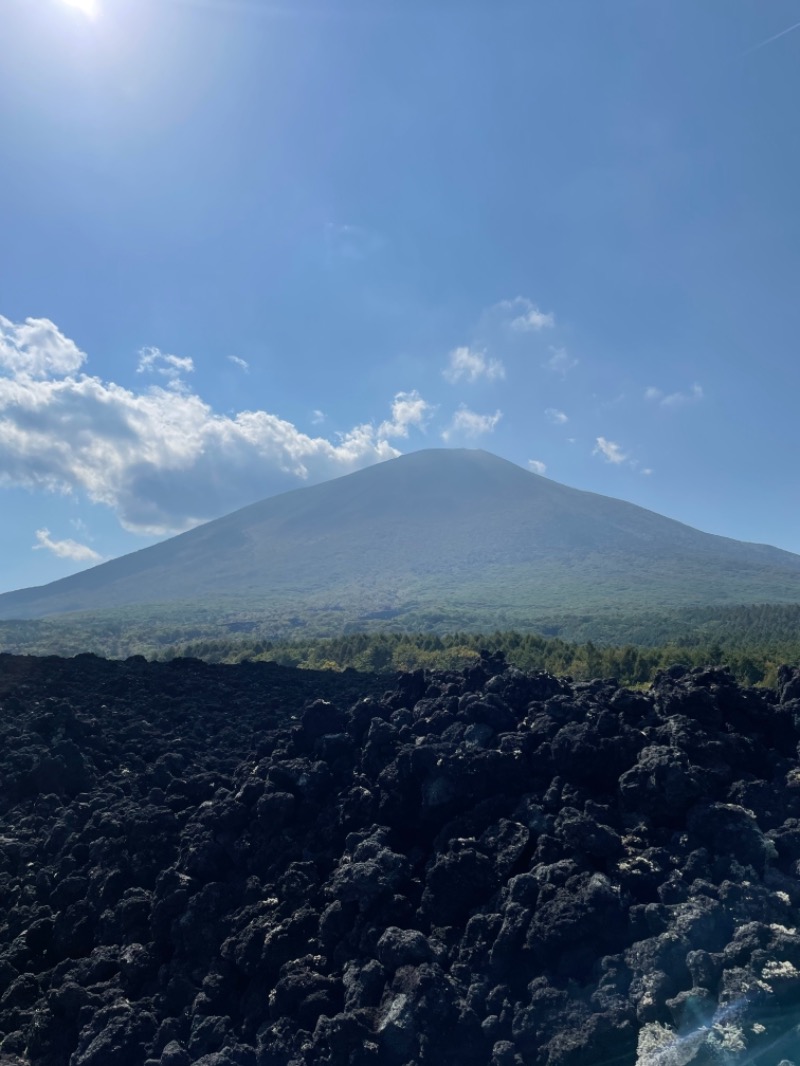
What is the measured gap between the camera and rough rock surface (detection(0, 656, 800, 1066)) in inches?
241

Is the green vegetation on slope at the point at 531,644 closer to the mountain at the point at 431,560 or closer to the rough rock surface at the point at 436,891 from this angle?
the mountain at the point at 431,560

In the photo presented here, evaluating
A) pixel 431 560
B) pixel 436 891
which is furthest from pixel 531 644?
pixel 431 560

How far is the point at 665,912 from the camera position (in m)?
6.68

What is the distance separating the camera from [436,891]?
7523 millimetres

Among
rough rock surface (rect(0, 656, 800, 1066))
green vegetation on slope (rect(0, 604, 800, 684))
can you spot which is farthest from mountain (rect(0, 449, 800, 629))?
rough rock surface (rect(0, 656, 800, 1066))

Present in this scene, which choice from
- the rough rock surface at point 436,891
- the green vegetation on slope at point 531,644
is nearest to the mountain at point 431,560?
the green vegetation on slope at point 531,644

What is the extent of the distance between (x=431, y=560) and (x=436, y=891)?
98.6 metres

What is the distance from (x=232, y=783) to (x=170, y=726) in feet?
13.3

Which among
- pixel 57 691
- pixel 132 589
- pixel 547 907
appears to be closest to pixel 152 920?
pixel 547 907

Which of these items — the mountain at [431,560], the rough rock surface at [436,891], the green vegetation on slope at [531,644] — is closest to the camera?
the rough rock surface at [436,891]

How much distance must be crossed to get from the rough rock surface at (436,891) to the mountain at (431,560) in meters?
46.9

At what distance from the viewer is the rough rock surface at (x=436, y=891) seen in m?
6.13

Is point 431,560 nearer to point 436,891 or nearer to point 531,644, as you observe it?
point 531,644

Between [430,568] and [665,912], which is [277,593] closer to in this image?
[430,568]
